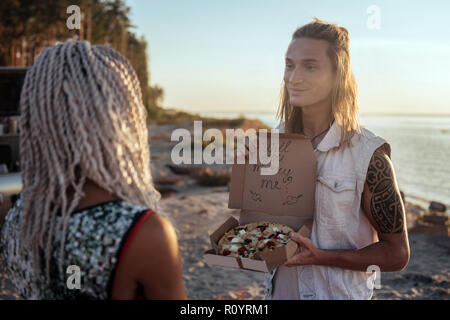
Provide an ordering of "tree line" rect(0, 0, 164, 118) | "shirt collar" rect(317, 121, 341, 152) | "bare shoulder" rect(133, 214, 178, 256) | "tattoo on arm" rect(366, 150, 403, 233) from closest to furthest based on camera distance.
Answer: "bare shoulder" rect(133, 214, 178, 256), "tattoo on arm" rect(366, 150, 403, 233), "shirt collar" rect(317, 121, 341, 152), "tree line" rect(0, 0, 164, 118)

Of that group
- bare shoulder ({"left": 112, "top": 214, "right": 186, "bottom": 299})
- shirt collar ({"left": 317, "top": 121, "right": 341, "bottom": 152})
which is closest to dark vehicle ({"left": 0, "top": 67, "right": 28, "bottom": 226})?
shirt collar ({"left": 317, "top": 121, "right": 341, "bottom": 152})

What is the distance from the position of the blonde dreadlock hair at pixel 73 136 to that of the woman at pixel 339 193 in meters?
0.95

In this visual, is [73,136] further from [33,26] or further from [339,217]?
[33,26]

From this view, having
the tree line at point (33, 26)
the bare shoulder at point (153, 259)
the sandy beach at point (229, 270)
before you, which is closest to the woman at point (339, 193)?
the bare shoulder at point (153, 259)

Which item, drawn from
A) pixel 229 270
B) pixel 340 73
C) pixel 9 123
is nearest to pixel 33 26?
pixel 9 123

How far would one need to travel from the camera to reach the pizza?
2100 mm

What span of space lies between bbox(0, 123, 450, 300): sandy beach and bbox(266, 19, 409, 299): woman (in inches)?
68.9

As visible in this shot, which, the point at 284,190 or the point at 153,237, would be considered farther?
the point at 284,190

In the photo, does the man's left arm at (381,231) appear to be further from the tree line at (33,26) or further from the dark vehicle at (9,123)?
the tree line at (33,26)

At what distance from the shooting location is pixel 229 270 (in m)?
6.21

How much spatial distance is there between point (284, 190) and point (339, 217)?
307 millimetres

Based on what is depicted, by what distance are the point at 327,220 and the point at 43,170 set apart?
1372mm

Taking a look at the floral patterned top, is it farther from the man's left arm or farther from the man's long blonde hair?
the man's long blonde hair
